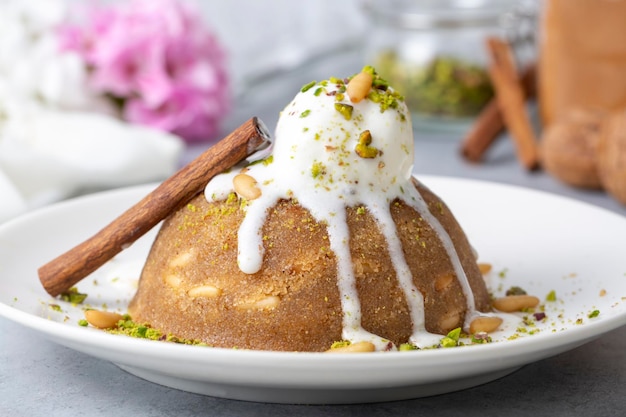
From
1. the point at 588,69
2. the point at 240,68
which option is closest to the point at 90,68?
the point at 240,68

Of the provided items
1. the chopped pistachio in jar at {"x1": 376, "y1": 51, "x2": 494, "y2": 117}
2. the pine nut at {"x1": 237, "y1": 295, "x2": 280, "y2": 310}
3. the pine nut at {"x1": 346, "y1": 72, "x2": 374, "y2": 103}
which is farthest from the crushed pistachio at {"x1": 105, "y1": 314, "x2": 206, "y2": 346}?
the chopped pistachio in jar at {"x1": 376, "y1": 51, "x2": 494, "y2": 117}

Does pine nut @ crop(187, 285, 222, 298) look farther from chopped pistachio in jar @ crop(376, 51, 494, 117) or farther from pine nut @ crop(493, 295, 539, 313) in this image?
chopped pistachio in jar @ crop(376, 51, 494, 117)

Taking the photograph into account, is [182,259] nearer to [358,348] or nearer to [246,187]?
[246,187]

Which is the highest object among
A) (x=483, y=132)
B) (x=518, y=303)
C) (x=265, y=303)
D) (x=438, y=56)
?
(x=265, y=303)

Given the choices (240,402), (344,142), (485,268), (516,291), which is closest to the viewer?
(240,402)

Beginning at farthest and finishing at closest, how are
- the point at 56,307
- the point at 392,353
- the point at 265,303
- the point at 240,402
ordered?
1. the point at 56,307
2. the point at 265,303
3. the point at 240,402
4. the point at 392,353

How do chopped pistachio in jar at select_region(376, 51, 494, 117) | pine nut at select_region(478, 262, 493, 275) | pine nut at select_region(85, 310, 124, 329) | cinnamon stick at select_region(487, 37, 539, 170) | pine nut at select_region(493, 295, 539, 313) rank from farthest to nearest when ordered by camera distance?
chopped pistachio in jar at select_region(376, 51, 494, 117) < cinnamon stick at select_region(487, 37, 539, 170) < pine nut at select_region(478, 262, 493, 275) < pine nut at select_region(493, 295, 539, 313) < pine nut at select_region(85, 310, 124, 329)

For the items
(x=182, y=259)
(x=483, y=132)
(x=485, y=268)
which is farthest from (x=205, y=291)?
(x=483, y=132)
